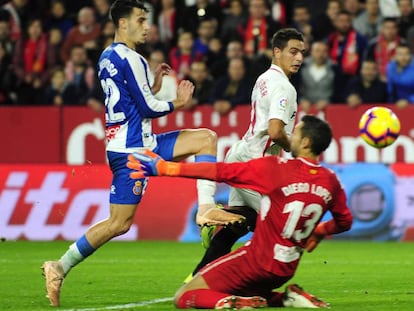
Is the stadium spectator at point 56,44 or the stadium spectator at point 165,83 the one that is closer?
the stadium spectator at point 165,83

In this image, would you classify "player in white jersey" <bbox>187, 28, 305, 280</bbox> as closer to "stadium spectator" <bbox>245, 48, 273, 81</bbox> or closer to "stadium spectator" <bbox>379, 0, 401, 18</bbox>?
"stadium spectator" <bbox>245, 48, 273, 81</bbox>

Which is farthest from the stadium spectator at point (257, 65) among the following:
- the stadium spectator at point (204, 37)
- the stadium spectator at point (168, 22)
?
the stadium spectator at point (168, 22)

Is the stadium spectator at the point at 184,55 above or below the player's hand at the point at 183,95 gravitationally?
above

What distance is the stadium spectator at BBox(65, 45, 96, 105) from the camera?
19.4m

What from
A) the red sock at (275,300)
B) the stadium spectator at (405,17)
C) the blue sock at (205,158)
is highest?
the stadium spectator at (405,17)

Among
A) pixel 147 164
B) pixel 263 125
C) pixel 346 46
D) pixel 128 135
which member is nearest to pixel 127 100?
pixel 128 135

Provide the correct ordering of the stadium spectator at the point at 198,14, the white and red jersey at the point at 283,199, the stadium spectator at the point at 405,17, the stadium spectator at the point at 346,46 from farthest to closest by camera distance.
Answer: the stadium spectator at the point at 198,14 → the stadium spectator at the point at 405,17 → the stadium spectator at the point at 346,46 → the white and red jersey at the point at 283,199

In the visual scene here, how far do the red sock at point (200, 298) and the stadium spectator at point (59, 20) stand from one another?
1282 centimetres

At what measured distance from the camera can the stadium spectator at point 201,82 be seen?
1858cm

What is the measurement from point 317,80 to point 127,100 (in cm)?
909

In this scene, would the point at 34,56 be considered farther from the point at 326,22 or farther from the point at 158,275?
the point at 158,275

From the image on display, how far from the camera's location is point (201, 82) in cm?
1867

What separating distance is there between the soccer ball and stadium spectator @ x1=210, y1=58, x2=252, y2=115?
22.3ft

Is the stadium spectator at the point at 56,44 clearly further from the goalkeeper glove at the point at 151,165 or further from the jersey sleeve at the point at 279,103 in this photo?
the goalkeeper glove at the point at 151,165
